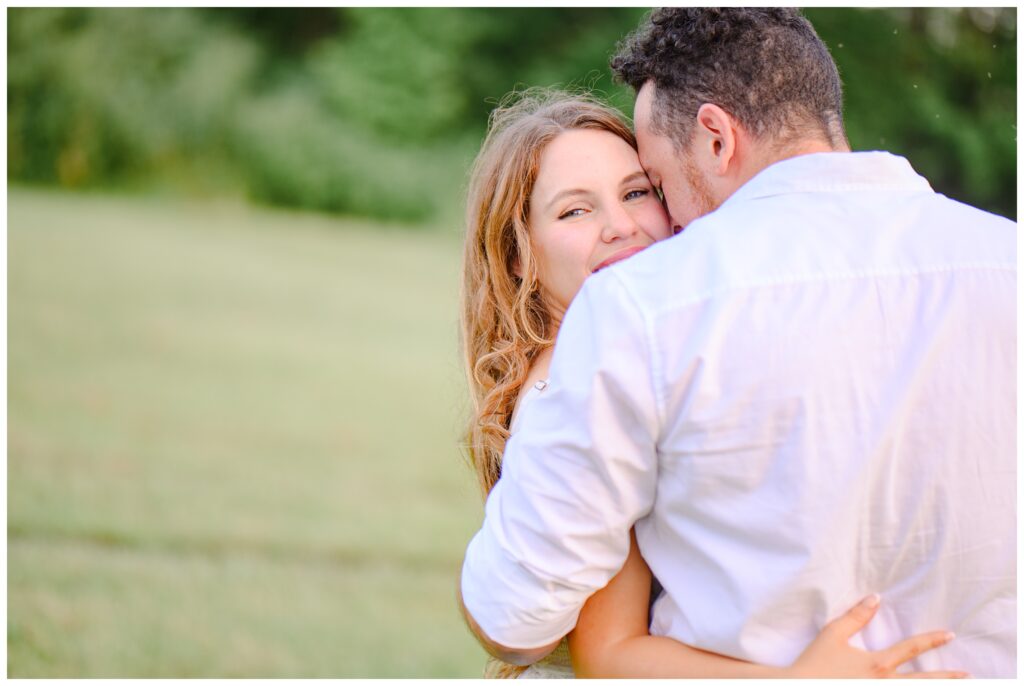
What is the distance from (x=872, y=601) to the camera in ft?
4.36

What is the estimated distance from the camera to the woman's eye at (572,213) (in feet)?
6.78

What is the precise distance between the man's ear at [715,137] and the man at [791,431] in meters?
0.15

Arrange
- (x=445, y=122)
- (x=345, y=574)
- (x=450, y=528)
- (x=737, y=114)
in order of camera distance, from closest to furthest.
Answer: (x=737, y=114)
(x=345, y=574)
(x=450, y=528)
(x=445, y=122)

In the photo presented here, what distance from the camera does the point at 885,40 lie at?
1598 centimetres

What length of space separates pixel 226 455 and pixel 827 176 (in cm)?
729

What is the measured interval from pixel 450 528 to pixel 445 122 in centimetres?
1309

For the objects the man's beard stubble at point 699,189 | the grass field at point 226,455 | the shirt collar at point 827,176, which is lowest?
the grass field at point 226,455

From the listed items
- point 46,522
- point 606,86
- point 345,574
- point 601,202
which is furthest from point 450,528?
point 606,86

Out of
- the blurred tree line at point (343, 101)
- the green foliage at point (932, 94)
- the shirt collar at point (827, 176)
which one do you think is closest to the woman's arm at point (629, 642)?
the shirt collar at point (827, 176)

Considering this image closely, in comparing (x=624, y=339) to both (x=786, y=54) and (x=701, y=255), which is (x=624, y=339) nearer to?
(x=701, y=255)

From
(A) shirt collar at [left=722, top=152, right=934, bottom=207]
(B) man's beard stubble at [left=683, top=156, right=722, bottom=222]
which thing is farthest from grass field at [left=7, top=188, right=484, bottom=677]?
(A) shirt collar at [left=722, top=152, right=934, bottom=207]

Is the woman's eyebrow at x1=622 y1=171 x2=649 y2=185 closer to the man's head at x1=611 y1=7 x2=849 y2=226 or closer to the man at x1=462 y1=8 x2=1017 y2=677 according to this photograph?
the man's head at x1=611 y1=7 x2=849 y2=226

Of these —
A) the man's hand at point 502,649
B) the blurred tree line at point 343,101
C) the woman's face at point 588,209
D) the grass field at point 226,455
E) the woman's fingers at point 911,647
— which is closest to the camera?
the woman's fingers at point 911,647

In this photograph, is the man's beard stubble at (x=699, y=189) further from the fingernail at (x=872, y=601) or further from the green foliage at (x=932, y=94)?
the green foliage at (x=932, y=94)
